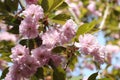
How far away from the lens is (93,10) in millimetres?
5434

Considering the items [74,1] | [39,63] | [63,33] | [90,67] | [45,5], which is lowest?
[39,63]

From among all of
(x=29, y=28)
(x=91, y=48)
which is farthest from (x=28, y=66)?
(x=91, y=48)

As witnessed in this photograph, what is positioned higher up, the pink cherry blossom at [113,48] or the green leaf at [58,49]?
the pink cherry blossom at [113,48]

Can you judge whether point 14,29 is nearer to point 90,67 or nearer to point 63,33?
point 63,33

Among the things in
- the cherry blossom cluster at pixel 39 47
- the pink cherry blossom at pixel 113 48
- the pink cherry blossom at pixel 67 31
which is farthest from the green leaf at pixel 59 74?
the pink cherry blossom at pixel 113 48

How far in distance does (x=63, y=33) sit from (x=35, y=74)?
0.25 m

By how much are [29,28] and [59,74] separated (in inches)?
9.9

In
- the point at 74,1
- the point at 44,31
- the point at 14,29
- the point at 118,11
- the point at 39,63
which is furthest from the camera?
the point at 118,11

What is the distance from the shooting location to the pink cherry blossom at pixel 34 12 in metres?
1.74

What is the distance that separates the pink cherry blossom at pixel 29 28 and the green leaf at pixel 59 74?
0.61 feet

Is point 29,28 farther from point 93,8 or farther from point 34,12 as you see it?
point 93,8

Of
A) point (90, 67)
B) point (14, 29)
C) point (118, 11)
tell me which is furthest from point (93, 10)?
point (14, 29)

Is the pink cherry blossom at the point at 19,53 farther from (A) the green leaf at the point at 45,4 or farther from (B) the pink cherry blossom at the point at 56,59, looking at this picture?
(A) the green leaf at the point at 45,4

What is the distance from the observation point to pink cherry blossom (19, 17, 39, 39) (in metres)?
1.75
